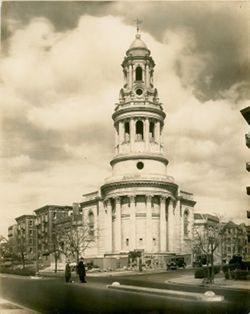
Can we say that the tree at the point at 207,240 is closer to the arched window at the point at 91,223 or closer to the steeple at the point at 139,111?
the steeple at the point at 139,111

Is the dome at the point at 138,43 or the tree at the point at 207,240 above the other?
the dome at the point at 138,43

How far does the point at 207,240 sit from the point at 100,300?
606 centimetres

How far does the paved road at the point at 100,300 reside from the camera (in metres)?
8.27

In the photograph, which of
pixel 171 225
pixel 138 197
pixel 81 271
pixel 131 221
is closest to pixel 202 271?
pixel 171 225

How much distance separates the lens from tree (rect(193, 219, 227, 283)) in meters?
12.7

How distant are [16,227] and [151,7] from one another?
12.6 ft

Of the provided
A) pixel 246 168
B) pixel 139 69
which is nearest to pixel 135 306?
pixel 246 168

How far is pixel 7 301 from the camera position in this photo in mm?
9117

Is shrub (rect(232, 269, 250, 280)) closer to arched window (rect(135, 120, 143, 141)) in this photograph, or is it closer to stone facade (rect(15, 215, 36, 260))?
stone facade (rect(15, 215, 36, 260))

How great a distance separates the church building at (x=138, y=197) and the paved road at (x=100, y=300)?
1.52 m

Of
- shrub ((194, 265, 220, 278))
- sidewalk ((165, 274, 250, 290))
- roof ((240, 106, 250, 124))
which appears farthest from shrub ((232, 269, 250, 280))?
roof ((240, 106, 250, 124))

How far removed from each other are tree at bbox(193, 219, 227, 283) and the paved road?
2618mm

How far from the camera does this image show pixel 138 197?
18156 mm

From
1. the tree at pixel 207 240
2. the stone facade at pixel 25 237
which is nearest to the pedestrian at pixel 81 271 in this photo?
the stone facade at pixel 25 237
